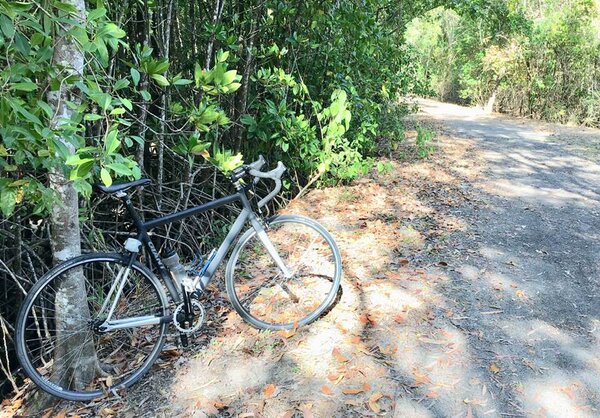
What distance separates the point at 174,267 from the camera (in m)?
2.95

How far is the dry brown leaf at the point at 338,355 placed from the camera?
2.90 metres

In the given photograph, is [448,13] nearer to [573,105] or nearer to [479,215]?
[573,105]

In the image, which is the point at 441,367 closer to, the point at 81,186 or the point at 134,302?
the point at 134,302

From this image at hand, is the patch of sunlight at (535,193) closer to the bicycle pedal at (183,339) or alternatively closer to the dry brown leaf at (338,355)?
the dry brown leaf at (338,355)

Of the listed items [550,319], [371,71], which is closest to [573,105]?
[371,71]

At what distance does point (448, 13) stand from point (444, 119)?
415 inches

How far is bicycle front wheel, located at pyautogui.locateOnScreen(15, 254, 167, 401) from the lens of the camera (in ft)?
8.69

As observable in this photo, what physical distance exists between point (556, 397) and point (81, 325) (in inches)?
110

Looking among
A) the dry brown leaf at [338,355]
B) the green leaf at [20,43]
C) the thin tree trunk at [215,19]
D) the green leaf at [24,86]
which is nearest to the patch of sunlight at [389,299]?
the dry brown leaf at [338,355]

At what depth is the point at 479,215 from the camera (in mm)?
5492

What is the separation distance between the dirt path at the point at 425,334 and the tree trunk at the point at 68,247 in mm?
273

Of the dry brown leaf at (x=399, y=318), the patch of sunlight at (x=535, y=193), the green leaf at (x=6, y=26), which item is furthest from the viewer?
the patch of sunlight at (x=535, y=193)

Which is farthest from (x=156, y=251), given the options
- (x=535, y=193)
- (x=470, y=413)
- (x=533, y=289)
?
(x=535, y=193)

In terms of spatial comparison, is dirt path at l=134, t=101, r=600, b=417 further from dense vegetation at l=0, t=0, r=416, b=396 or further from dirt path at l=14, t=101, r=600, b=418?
dense vegetation at l=0, t=0, r=416, b=396
